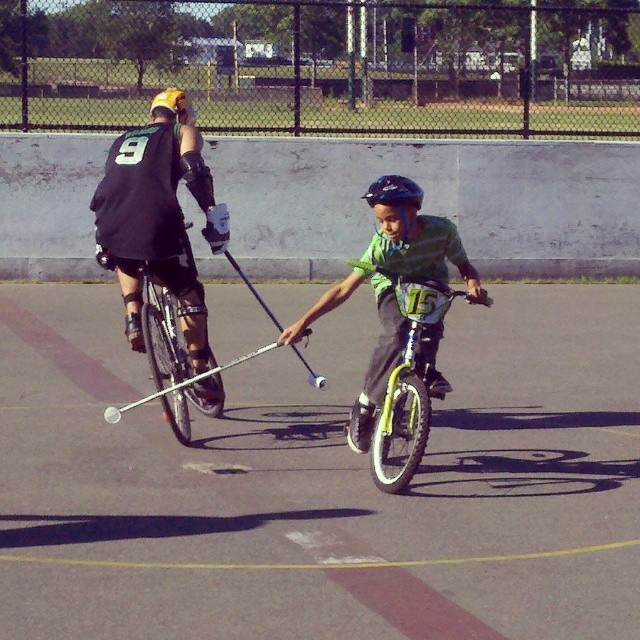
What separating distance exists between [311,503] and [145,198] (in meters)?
1.96

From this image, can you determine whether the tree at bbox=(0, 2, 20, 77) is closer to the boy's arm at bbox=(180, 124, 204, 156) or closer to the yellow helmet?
the yellow helmet

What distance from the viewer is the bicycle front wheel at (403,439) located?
6.11 m

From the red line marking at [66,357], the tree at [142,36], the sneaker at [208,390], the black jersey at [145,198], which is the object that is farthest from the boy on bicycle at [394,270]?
the tree at [142,36]

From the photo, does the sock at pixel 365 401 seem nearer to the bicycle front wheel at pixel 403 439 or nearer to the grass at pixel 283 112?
the bicycle front wheel at pixel 403 439

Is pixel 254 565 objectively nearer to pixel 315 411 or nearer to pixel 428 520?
pixel 428 520

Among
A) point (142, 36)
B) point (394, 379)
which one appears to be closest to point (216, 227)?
point (394, 379)

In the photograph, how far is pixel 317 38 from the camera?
12.8 m

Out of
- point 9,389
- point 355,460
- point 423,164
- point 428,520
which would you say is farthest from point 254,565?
point 423,164

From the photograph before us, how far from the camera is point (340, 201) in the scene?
40.8ft

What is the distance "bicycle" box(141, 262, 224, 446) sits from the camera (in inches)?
278

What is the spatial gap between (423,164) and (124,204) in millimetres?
5829

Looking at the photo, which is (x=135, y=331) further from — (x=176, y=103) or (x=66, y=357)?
(x=66, y=357)

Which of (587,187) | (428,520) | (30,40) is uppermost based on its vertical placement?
(30,40)

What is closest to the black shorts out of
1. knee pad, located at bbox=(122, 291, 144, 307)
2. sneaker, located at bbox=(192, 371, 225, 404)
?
knee pad, located at bbox=(122, 291, 144, 307)
